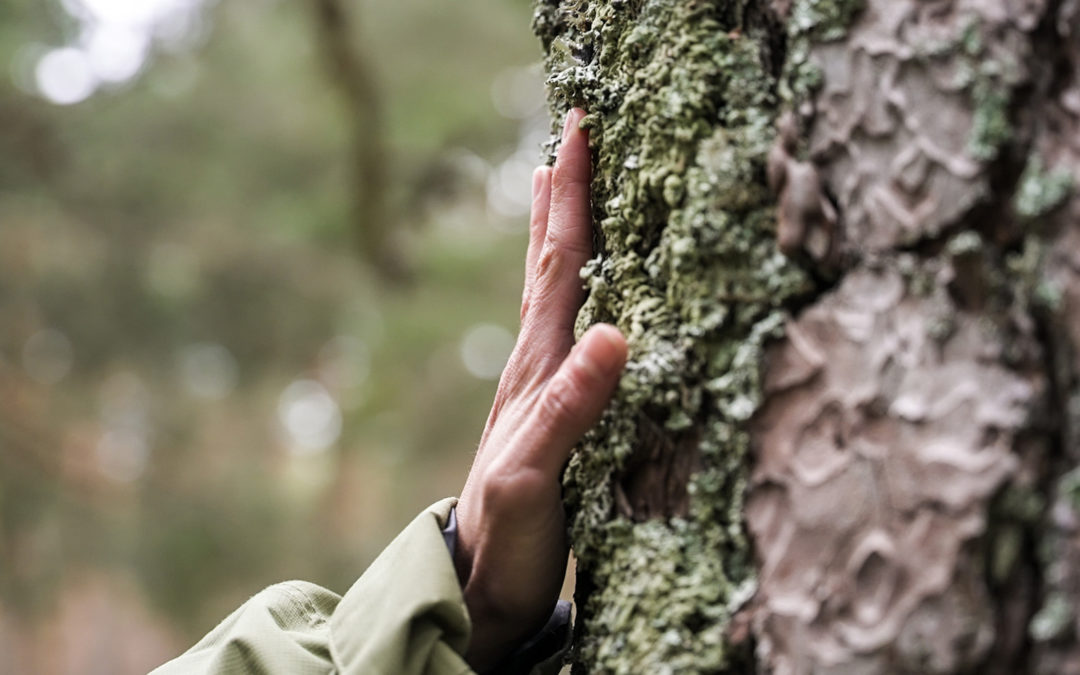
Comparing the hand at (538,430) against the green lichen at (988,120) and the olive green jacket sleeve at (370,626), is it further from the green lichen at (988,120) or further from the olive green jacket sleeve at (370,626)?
the green lichen at (988,120)

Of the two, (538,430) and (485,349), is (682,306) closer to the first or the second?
(538,430)

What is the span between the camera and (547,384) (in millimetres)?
739

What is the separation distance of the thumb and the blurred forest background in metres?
3.54

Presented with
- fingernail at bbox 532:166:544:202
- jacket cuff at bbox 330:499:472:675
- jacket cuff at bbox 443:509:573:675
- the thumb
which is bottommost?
jacket cuff at bbox 443:509:573:675

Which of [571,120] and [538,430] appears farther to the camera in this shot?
[571,120]

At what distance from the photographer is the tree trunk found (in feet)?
1.56

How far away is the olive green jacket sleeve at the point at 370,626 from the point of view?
65cm

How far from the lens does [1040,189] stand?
1.58ft

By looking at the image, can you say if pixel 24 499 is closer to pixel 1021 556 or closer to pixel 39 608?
pixel 39 608

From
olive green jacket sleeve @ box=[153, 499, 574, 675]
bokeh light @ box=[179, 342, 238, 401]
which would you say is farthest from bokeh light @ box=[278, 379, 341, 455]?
olive green jacket sleeve @ box=[153, 499, 574, 675]

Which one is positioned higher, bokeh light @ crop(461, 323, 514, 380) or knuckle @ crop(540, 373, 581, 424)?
→ bokeh light @ crop(461, 323, 514, 380)

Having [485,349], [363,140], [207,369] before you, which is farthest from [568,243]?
[485,349]

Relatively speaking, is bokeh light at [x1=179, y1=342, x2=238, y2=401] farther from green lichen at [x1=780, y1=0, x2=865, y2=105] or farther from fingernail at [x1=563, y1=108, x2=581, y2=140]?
green lichen at [x1=780, y1=0, x2=865, y2=105]

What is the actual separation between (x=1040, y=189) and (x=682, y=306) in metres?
0.23
